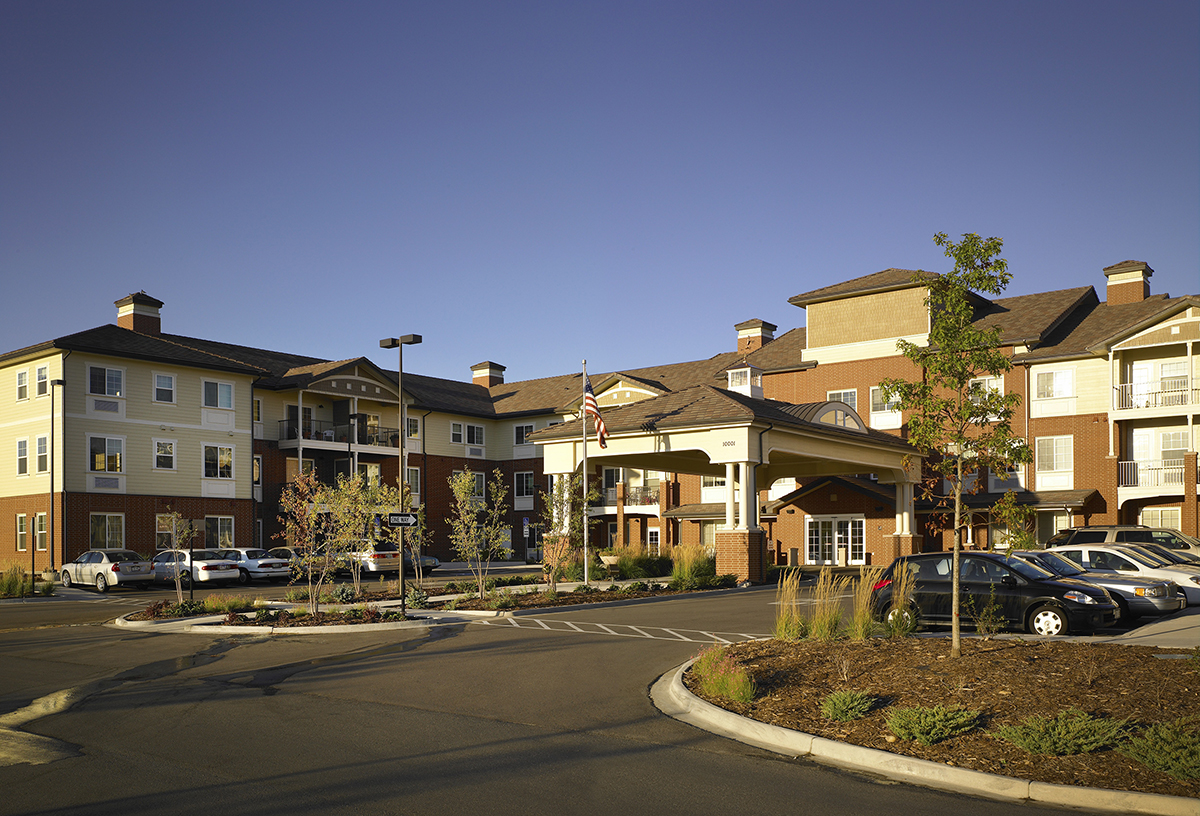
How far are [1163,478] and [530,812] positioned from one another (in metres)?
39.3

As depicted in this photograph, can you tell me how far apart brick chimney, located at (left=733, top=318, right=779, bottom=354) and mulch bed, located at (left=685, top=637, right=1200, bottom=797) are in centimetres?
4451

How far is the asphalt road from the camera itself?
24.0 feet

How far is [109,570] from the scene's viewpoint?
3353 centimetres

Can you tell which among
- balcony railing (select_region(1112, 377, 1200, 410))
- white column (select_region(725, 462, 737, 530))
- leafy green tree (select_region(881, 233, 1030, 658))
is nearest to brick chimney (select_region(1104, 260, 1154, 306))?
balcony railing (select_region(1112, 377, 1200, 410))

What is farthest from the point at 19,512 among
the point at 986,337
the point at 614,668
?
the point at 986,337

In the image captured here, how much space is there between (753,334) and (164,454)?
105 ft

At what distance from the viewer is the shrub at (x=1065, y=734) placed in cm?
796

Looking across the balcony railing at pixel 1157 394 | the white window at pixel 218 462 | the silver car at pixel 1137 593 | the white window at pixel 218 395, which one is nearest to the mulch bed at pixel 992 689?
the silver car at pixel 1137 593

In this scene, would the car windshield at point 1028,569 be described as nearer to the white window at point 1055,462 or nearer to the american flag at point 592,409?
the american flag at point 592,409

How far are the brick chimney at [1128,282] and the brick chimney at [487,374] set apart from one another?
122 ft

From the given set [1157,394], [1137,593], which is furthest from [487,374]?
[1137,593]

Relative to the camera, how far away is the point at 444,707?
11.0m

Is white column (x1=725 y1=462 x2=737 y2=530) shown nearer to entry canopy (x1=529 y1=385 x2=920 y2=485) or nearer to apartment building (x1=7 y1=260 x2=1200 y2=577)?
entry canopy (x1=529 y1=385 x2=920 y2=485)

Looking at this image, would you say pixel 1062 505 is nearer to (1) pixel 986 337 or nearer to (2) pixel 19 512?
(1) pixel 986 337
